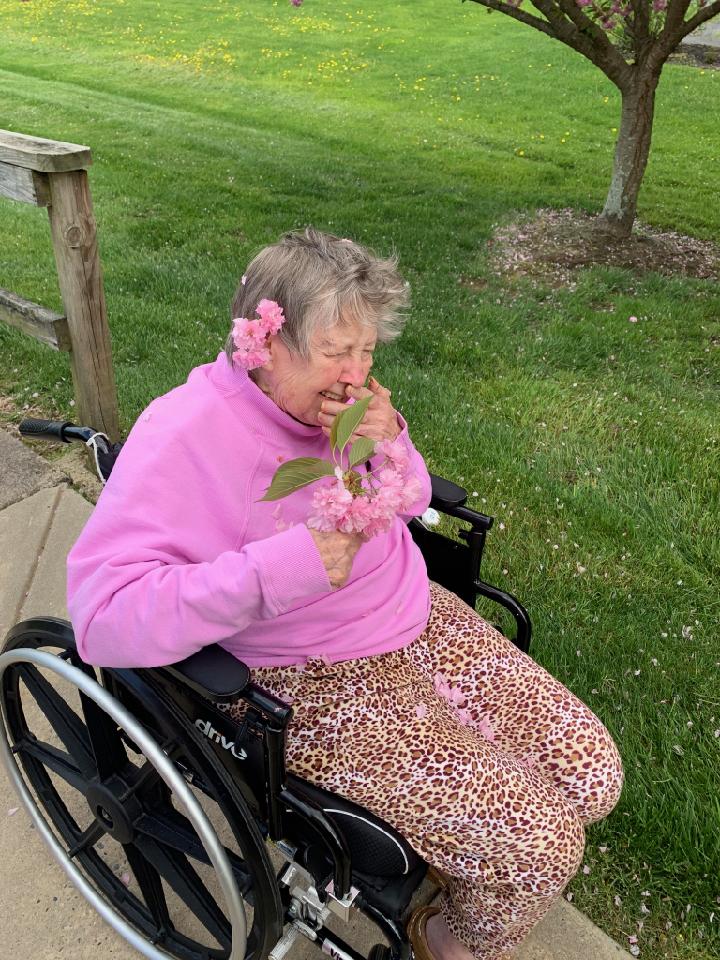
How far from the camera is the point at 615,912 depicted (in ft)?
6.05

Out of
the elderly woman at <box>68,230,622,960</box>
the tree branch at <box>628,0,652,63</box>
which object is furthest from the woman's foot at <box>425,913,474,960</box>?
the tree branch at <box>628,0,652,63</box>

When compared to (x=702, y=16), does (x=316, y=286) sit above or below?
below

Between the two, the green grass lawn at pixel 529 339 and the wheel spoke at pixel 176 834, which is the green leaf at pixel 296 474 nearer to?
the wheel spoke at pixel 176 834

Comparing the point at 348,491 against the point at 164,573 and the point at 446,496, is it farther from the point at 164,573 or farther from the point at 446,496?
the point at 446,496

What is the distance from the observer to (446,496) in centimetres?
189

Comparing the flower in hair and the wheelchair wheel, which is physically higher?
the flower in hair

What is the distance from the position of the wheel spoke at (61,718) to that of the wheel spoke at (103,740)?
10cm

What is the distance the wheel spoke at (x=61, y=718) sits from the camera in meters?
1.81

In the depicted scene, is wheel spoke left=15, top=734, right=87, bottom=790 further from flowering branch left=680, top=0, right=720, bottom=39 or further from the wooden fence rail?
flowering branch left=680, top=0, right=720, bottom=39

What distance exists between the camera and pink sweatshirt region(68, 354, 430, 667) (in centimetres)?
128

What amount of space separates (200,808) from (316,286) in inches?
39.9

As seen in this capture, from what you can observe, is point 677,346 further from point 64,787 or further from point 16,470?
point 64,787

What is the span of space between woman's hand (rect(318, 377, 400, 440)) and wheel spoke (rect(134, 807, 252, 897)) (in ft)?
3.04

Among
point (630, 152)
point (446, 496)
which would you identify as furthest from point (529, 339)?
point (446, 496)
